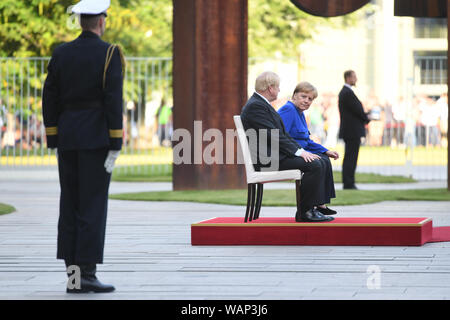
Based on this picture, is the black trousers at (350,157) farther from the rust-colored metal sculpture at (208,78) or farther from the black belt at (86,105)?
the black belt at (86,105)

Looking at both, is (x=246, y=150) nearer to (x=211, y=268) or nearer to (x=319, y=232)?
(x=319, y=232)

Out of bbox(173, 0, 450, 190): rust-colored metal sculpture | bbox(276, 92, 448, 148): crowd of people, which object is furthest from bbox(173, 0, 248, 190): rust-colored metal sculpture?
bbox(276, 92, 448, 148): crowd of people

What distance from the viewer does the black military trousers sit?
21.6 feet

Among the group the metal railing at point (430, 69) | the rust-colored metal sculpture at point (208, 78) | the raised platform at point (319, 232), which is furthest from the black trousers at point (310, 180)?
the metal railing at point (430, 69)

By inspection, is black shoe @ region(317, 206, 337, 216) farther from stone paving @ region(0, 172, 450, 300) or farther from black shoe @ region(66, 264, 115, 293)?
black shoe @ region(66, 264, 115, 293)

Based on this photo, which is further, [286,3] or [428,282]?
[286,3]

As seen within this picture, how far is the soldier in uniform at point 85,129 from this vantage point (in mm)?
6543

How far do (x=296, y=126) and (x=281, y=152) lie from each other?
42cm

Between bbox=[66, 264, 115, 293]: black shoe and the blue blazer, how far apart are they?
349 cm

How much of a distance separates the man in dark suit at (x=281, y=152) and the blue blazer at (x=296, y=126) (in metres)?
0.25

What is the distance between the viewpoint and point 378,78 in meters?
58.2
